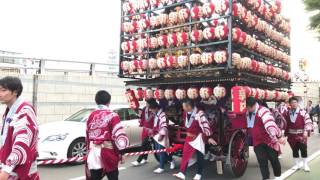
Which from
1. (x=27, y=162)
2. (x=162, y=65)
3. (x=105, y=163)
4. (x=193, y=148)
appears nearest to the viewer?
(x=27, y=162)

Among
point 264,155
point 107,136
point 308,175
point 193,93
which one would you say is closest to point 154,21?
point 193,93

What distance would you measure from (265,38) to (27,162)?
21.5 feet

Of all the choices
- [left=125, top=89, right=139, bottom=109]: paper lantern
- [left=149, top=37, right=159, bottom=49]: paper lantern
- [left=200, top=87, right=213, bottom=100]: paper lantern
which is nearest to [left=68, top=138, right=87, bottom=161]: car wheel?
[left=125, top=89, right=139, bottom=109]: paper lantern

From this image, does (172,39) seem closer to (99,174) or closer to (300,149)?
(99,174)

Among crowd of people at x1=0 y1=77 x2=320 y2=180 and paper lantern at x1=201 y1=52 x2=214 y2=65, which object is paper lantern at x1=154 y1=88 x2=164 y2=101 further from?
paper lantern at x1=201 y1=52 x2=214 y2=65

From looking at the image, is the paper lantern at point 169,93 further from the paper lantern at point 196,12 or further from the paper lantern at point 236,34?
the paper lantern at point 236,34

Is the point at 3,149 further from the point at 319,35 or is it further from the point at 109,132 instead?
the point at 319,35

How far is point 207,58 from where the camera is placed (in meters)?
6.99

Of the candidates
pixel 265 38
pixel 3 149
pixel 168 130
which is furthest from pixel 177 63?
pixel 3 149

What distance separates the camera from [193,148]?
7.02 meters

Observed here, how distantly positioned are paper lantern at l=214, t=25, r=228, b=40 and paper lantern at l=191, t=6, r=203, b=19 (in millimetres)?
Answer: 538

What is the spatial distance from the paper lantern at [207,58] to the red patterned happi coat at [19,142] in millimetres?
4283

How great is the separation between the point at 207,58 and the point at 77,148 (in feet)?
12.7

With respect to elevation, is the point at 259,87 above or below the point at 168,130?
above
